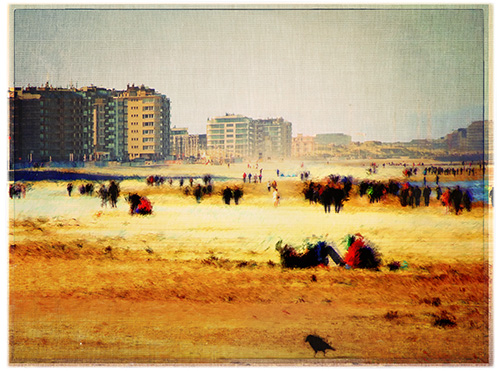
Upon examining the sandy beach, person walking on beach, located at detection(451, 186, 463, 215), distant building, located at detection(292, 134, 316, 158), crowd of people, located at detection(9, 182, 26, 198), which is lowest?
the sandy beach

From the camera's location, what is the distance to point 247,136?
4637mm

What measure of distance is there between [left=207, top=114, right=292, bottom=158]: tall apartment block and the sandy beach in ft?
0.47

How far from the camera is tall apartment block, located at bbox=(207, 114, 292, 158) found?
454 centimetres

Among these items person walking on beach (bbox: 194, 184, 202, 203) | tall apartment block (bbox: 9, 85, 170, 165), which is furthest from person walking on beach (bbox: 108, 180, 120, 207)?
person walking on beach (bbox: 194, 184, 202, 203)

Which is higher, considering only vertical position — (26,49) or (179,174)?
(26,49)

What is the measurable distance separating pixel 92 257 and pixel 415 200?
3.16m

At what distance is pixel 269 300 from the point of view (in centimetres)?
443

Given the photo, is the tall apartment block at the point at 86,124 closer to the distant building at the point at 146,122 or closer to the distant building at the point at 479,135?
the distant building at the point at 146,122

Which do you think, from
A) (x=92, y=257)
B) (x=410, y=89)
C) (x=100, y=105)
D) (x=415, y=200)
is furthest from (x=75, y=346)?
(x=410, y=89)

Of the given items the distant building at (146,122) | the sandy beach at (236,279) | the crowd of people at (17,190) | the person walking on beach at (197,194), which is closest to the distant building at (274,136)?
the sandy beach at (236,279)

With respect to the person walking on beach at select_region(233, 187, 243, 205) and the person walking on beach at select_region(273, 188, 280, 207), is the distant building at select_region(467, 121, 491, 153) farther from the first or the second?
the person walking on beach at select_region(233, 187, 243, 205)

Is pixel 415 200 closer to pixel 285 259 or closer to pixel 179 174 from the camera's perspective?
pixel 285 259

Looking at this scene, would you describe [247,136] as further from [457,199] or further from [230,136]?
[457,199]
